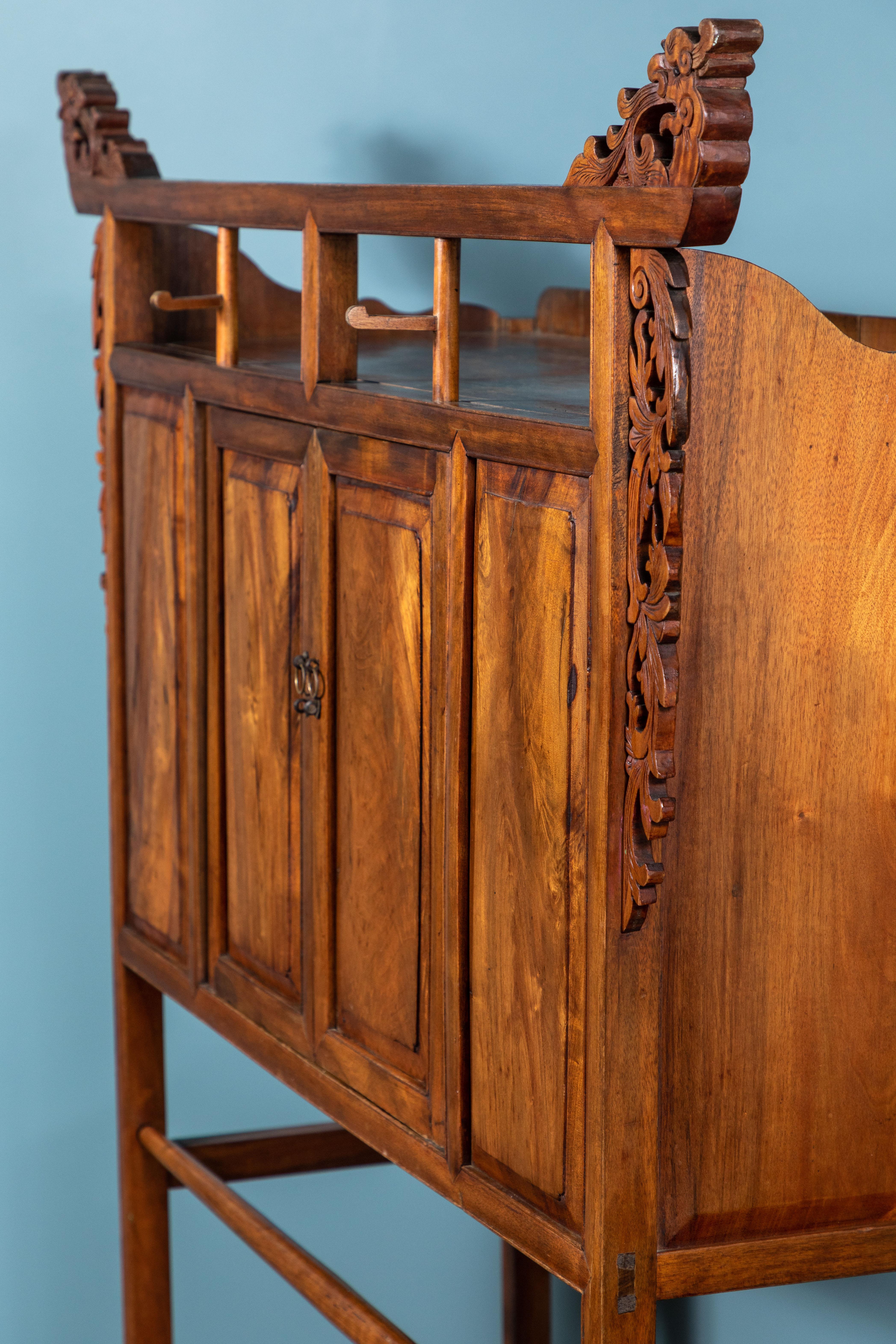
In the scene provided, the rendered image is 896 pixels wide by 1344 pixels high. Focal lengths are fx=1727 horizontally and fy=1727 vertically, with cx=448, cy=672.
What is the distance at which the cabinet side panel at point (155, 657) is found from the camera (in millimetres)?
1786

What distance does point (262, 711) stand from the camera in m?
1.64

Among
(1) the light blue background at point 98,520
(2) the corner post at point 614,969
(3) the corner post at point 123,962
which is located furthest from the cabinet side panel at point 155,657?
(2) the corner post at point 614,969

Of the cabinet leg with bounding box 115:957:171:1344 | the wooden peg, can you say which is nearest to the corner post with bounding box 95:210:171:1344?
the cabinet leg with bounding box 115:957:171:1344

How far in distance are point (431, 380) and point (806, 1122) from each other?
70 cm

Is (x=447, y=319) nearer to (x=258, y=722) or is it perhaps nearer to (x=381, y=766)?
(x=381, y=766)

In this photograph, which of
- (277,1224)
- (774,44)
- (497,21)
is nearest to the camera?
(774,44)

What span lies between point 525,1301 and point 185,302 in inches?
58.7

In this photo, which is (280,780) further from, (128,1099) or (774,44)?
(774,44)

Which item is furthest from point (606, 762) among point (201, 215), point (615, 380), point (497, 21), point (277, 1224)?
point (277, 1224)

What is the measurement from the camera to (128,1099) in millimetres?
2033

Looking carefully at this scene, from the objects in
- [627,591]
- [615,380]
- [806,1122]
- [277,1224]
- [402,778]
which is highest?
[615,380]

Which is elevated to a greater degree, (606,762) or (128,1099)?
(606,762)

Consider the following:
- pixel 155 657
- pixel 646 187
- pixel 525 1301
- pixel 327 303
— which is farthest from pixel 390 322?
pixel 525 1301

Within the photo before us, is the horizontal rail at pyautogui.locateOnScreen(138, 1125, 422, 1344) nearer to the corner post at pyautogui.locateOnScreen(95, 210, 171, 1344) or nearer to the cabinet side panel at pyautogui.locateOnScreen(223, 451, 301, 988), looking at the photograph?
the corner post at pyautogui.locateOnScreen(95, 210, 171, 1344)
